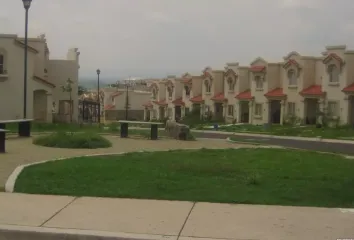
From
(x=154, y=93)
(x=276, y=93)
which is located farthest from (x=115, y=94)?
(x=276, y=93)

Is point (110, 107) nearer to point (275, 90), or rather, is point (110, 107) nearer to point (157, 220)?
point (275, 90)

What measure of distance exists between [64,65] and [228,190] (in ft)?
132

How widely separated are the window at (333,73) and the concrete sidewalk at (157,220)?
39.4 m

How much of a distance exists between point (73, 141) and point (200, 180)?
26.2ft

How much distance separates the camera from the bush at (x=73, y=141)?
17061 mm

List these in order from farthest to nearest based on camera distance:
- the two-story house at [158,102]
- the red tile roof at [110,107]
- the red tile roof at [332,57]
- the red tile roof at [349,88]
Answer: the red tile roof at [110,107], the two-story house at [158,102], the red tile roof at [332,57], the red tile roof at [349,88]

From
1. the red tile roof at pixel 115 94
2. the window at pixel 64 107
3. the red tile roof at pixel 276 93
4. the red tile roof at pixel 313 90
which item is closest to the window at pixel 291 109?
the red tile roof at pixel 276 93

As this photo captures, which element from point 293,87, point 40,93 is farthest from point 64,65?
point 293,87

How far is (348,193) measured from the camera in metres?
9.37

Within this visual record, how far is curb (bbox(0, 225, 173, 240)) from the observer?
676cm

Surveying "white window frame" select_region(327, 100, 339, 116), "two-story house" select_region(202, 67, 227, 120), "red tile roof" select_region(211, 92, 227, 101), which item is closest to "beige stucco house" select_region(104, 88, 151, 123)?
"two-story house" select_region(202, 67, 227, 120)

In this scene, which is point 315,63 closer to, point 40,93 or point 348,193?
point 40,93

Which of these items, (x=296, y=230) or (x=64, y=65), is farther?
(x=64, y=65)

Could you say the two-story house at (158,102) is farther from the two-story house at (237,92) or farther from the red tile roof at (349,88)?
the red tile roof at (349,88)
